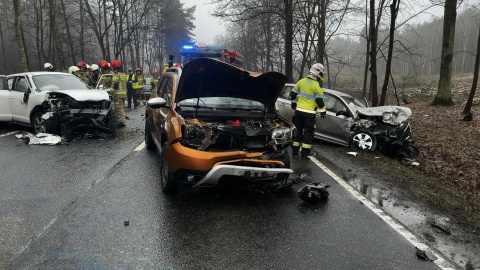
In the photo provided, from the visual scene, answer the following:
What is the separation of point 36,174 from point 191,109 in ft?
9.65

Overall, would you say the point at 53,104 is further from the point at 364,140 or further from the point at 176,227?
the point at 364,140

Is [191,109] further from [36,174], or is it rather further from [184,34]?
[184,34]

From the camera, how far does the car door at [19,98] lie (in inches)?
383

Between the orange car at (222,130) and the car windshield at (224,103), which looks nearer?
the orange car at (222,130)

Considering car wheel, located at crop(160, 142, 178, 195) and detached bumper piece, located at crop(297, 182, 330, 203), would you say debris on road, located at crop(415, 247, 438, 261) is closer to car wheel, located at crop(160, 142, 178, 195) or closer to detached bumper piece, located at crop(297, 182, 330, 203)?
detached bumper piece, located at crop(297, 182, 330, 203)

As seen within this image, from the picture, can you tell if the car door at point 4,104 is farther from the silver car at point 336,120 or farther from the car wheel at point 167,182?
the silver car at point 336,120

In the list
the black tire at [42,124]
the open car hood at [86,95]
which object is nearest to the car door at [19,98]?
the black tire at [42,124]

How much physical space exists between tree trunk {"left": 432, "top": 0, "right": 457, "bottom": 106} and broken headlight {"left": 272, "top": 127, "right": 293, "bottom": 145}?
47.6 feet

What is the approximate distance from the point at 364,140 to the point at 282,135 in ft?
14.7

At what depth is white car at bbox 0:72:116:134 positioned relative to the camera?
30.0 feet

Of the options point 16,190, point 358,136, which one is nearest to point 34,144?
point 16,190

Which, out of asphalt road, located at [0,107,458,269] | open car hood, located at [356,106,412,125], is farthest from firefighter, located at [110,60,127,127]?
open car hood, located at [356,106,412,125]

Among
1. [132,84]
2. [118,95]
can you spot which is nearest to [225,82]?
[118,95]

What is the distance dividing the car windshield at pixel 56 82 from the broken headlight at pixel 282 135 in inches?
282
